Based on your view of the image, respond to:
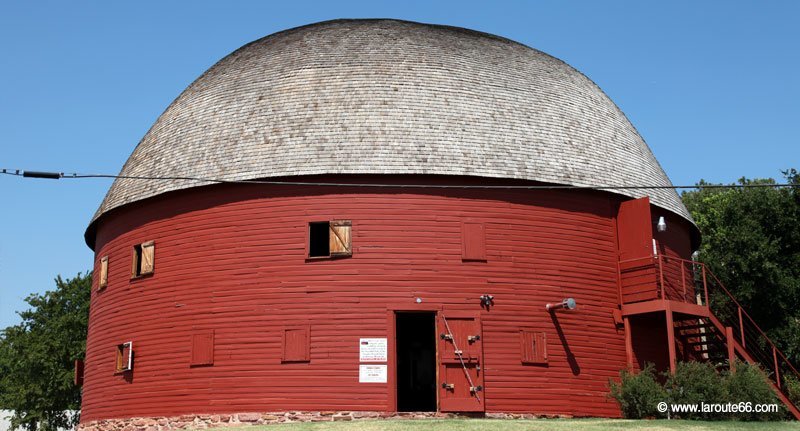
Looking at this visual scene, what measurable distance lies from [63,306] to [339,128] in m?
26.0

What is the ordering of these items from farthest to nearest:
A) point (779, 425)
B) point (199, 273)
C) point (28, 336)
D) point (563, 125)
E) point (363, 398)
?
point (28, 336)
point (563, 125)
point (199, 273)
point (363, 398)
point (779, 425)

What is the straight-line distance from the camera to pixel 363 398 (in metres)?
19.4

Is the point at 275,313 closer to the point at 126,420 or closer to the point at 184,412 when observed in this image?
the point at 184,412

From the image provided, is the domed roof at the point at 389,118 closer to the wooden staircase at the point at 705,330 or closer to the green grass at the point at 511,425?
the wooden staircase at the point at 705,330

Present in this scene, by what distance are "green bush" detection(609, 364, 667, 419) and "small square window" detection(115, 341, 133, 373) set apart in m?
10.7

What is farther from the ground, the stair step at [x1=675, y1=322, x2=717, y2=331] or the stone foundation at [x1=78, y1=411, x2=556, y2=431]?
the stair step at [x1=675, y1=322, x2=717, y2=331]

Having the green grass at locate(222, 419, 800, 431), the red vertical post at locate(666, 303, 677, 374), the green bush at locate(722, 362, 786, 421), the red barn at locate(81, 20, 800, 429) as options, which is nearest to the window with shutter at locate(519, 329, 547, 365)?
the red barn at locate(81, 20, 800, 429)

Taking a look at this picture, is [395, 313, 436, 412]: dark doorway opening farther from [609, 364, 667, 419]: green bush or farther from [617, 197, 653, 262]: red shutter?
[609, 364, 667, 419]: green bush

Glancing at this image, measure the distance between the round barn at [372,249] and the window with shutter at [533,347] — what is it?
4 centimetres

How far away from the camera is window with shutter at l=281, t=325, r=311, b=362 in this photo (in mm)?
19734

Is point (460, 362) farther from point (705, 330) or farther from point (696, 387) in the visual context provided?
point (705, 330)

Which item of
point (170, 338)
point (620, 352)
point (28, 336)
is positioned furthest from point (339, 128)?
point (28, 336)

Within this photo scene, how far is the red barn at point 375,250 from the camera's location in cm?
1992

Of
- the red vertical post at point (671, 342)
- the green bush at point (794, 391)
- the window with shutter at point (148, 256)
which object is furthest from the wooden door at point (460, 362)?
the green bush at point (794, 391)
